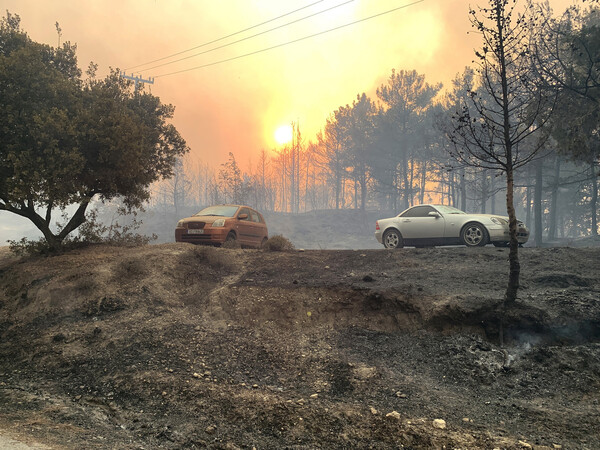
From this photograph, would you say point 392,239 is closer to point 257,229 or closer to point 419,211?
point 419,211

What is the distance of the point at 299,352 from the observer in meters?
6.48

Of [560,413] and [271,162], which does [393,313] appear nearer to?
[560,413]

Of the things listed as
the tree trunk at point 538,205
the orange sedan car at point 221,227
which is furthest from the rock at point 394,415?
the tree trunk at point 538,205

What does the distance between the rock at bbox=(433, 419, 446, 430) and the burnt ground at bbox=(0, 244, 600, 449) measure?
0.02 meters

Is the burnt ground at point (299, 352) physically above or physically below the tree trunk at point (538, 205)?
below

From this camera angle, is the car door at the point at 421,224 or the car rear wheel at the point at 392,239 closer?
the car door at the point at 421,224

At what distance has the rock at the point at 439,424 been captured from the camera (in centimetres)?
436

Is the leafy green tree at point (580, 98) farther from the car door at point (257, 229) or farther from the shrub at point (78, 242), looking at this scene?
the shrub at point (78, 242)

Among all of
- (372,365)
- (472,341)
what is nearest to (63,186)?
(372,365)

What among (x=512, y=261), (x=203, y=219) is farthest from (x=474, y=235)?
(x=203, y=219)

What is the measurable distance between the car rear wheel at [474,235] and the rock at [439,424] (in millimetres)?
8012

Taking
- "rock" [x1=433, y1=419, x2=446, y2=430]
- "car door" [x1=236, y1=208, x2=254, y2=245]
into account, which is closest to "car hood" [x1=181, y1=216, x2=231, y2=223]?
"car door" [x1=236, y1=208, x2=254, y2=245]

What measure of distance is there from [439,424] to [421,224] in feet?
28.1

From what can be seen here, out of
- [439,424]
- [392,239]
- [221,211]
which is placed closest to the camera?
[439,424]
